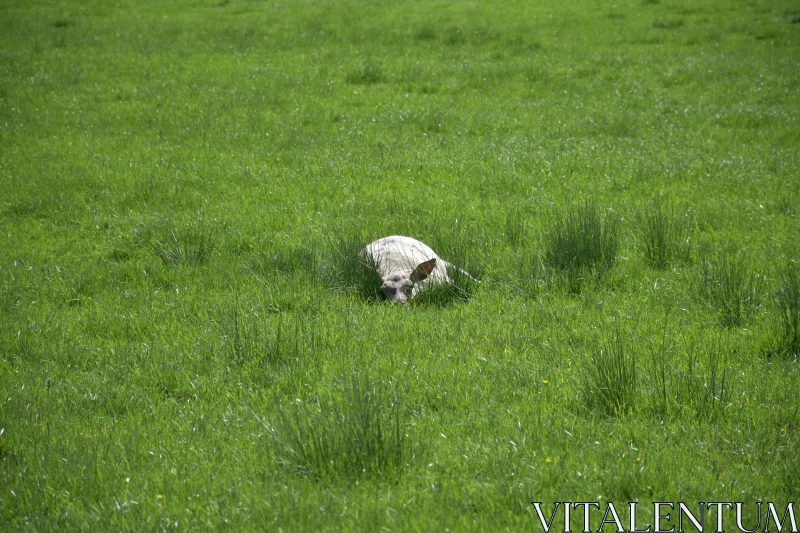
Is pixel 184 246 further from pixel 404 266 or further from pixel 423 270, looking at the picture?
pixel 423 270

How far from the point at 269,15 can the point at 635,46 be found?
10.1 metres

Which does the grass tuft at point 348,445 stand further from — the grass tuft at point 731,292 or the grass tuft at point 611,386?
the grass tuft at point 731,292

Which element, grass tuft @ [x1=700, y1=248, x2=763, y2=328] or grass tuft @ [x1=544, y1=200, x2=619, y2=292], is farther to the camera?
grass tuft @ [x1=544, y1=200, x2=619, y2=292]

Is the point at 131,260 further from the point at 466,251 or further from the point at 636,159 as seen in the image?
the point at 636,159

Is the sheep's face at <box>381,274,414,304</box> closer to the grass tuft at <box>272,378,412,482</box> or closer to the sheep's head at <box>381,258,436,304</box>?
the sheep's head at <box>381,258,436,304</box>

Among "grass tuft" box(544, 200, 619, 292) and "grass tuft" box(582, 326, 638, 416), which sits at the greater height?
"grass tuft" box(544, 200, 619, 292)

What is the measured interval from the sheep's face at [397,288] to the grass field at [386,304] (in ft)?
0.68

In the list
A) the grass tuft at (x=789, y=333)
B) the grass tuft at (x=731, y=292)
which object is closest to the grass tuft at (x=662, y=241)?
the grass tuft at (x=731, y=292)

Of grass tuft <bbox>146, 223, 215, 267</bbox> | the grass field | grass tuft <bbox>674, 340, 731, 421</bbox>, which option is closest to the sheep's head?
the grass field

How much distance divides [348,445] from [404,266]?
10.4ft

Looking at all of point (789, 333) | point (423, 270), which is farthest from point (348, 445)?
point (789, 333)

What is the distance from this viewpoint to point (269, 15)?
73.2 ft

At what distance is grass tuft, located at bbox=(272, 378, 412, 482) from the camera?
397 cm

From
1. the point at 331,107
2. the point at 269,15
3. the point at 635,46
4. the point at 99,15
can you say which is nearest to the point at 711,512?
the point at 331,107
